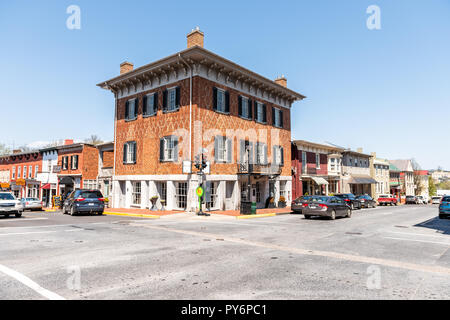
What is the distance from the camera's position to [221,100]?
23344mm

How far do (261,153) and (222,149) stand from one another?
17.9 feet

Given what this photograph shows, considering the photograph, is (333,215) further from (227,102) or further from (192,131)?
(227,102)

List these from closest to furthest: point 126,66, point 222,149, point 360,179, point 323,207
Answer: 1. point 323,207
2. point 222,149
3. point 126,66
4. point 360,179

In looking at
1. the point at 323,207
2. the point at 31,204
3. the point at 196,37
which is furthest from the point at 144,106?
the point at 323,207

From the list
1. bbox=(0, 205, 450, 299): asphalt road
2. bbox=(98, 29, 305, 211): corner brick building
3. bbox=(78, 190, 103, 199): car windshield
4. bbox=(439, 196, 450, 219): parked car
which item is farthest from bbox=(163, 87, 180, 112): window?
bbox=(439, 196, 450, 219): parked car

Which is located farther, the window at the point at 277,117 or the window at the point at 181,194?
the window at the point at 277,117

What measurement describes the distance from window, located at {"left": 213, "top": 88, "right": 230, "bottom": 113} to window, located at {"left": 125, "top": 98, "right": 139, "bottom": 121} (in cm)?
746

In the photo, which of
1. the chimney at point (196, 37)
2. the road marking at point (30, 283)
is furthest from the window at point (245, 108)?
the road marking at point (30, 283)

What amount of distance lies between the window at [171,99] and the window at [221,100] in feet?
9.22

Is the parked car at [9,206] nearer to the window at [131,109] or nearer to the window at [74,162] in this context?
the window at [131,109]

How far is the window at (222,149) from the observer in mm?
22500
